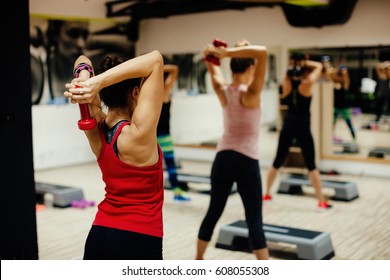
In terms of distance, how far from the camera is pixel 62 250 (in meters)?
4.09

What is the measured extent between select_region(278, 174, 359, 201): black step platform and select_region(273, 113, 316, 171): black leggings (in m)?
0.80

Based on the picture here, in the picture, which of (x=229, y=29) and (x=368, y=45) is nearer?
(x=368, y=45)

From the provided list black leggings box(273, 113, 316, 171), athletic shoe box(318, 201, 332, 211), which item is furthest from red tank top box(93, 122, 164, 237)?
athletic shoe box(318, 201, 332, 211)

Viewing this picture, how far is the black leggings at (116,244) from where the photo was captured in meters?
1.73

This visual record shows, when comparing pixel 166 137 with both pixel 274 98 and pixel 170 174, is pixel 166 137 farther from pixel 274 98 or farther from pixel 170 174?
pixel 274 98

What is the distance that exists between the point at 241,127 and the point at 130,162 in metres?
1.47

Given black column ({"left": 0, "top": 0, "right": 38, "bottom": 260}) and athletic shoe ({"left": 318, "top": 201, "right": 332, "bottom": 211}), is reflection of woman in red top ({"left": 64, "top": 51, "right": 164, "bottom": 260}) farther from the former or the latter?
athletic shoe ({"left": 318, "top": 201, "right": 332, "bottom": 211})

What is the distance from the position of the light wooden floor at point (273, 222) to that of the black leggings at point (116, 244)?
196 centimetres

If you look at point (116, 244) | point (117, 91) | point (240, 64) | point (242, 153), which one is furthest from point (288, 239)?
point (117, 91)

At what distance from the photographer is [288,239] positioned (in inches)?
152

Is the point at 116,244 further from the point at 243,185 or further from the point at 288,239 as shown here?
the point at 288,239

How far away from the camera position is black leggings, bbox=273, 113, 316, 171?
16.7 ft

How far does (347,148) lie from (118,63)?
6.42 meters
